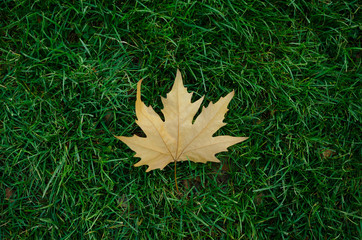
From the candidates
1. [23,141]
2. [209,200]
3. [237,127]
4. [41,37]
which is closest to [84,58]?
[41,37]

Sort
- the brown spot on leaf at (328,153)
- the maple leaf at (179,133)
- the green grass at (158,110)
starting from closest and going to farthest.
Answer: the maple leaf at (179,133), the green grass at (158,110), the brown spot on leaf at (328,153)

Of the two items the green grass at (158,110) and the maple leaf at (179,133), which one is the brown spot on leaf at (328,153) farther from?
the maple leaf at (179,133)

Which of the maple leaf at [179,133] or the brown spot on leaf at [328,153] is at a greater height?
the maple leaf at [179,133]

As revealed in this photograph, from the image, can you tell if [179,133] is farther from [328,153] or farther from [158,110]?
[328,153]

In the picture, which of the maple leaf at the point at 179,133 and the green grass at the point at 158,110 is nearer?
the maple leaf at the point at 179,133

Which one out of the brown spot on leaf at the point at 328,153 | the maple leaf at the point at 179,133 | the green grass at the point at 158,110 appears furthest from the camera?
the brown spot on leaf at the point at 328,153

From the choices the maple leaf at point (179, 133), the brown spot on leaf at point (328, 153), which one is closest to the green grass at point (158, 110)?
the brown spot on leaf at point (328, 153)
